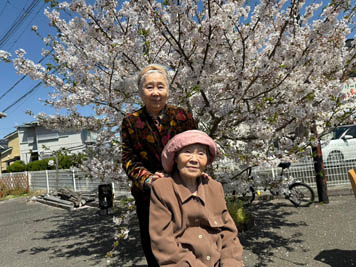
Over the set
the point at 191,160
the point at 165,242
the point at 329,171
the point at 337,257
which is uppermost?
the point at 191,160

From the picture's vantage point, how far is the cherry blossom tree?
3199 mm

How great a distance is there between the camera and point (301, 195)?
5.90m

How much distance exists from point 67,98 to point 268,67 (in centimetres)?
314

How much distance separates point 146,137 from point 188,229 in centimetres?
67

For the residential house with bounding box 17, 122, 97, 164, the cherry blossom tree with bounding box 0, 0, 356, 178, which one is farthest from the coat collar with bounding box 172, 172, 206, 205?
the residential house with bounding box 17, 122, 97, 164

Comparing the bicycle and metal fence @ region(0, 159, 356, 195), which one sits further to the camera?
metal fence @ region(0, 159, 356, 195)

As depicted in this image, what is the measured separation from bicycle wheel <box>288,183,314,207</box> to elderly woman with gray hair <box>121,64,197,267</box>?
15.4 feet

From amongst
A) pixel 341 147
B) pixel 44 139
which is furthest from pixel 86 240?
pixel 44 139

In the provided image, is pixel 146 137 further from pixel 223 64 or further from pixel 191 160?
pixel 223 64

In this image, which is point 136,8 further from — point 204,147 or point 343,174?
point 343,174

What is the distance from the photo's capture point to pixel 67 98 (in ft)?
14.2

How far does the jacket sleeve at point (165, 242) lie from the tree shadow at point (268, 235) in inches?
95.7

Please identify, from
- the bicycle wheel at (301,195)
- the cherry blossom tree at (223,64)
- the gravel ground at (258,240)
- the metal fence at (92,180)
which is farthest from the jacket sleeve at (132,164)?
the bicycle wheel at (301,195)

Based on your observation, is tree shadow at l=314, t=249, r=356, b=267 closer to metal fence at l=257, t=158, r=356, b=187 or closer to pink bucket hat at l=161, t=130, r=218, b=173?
pink bucket hat at l=161, t=130, r=218, b=173
